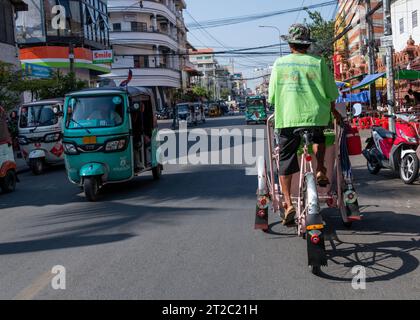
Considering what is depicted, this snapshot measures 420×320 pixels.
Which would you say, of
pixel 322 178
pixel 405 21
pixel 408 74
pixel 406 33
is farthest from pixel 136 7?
pixel 322 178

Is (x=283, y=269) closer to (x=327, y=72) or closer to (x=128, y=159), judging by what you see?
(x=327, y=72)

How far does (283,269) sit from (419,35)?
→ 24230 mm

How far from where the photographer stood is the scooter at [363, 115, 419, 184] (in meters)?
10.0

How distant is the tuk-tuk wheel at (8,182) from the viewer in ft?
38.8

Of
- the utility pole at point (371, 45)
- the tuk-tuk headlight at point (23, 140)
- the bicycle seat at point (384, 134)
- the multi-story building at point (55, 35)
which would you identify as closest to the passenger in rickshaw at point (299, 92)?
the bicycle seat at point (384, 134)

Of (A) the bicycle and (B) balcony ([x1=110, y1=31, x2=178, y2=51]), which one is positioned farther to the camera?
(B) balcony ([x1=110, y1=31, x2=178, y2=51])

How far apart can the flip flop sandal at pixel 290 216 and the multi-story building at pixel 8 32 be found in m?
23.3

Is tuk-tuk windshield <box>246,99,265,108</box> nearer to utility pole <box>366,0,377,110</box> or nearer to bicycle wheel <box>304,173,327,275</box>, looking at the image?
utility pole <box>366,0,377,110</box>

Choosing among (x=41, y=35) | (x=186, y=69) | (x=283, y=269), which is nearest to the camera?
(x=283, y=269)

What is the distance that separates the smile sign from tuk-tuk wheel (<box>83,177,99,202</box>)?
27542mm

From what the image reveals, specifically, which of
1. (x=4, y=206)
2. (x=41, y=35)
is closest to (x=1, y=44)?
(x=41, y=35)

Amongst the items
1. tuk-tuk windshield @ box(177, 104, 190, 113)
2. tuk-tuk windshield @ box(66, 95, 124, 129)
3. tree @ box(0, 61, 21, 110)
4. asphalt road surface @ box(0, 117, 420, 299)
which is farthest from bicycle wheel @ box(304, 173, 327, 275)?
tuk-tuk windshield @ box(177, 104, 190, 113)
